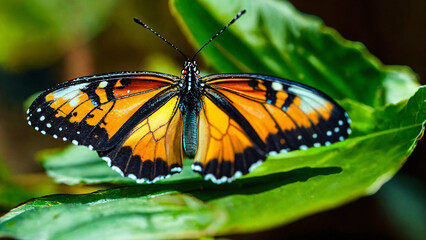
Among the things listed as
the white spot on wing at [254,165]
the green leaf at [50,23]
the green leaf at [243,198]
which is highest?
the green leaf at [50,23]

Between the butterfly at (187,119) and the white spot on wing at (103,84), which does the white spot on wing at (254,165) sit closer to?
the butterfly at (187,119)

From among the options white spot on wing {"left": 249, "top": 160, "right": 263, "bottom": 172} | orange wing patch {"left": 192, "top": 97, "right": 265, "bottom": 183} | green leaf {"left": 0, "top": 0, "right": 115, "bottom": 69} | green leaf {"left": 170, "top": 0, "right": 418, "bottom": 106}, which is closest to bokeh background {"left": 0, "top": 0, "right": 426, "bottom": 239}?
green leaf {"left": 0, "top": 0, "right": 115, "bottom": 69}

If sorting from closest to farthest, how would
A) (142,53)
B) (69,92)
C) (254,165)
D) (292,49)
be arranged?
(254,165), (69,92), (292,49), (142,53)

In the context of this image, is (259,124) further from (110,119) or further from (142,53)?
(142,53)

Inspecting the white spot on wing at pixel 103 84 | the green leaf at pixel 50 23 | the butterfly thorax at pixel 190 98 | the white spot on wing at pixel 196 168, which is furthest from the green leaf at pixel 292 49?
the green leaf at pixel 50 23

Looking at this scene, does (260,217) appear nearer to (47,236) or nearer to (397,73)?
(47,236)

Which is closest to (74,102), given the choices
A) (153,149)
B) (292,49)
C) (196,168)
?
(153,149)
